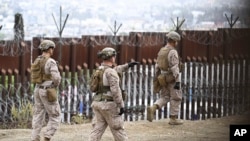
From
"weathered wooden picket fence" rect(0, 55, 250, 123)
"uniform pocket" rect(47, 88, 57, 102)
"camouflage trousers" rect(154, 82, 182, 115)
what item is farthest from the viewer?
"weathered wooden picket fence" rect(0, 55, 250, 123)

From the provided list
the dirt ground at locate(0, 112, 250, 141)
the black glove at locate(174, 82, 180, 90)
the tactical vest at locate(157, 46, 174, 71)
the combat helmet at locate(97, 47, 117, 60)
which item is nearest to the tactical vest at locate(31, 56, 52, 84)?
the combat helmet at locate(97, 47, 117, 60)

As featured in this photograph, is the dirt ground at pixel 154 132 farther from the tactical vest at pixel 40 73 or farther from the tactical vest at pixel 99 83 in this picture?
the tactical vest at pixel 99 83

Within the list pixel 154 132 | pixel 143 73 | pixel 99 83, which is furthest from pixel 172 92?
pixel 99 83

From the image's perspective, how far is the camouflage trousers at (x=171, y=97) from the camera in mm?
8656

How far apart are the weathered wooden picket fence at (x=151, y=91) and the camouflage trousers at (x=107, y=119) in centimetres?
335

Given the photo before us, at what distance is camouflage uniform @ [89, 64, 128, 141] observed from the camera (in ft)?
20.1

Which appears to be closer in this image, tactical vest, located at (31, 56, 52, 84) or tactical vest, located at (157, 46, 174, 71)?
tactical vest, located at (31, 56, 52, 84)

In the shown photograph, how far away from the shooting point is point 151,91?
10.8 meters

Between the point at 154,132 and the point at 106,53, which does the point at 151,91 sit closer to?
the point at 154,132

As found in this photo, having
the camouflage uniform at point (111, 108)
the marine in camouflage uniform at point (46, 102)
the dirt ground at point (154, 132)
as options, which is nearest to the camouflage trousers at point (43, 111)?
the marine in camouflage uniform at point (46, 102)

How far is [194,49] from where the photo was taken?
11445 mm

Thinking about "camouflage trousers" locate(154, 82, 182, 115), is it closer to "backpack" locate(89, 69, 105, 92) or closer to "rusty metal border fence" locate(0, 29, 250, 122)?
"rusty metal border fence" locate(0, 29, 250, 122)

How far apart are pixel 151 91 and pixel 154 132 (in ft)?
8.14

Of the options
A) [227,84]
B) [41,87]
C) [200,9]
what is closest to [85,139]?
[41,87]
